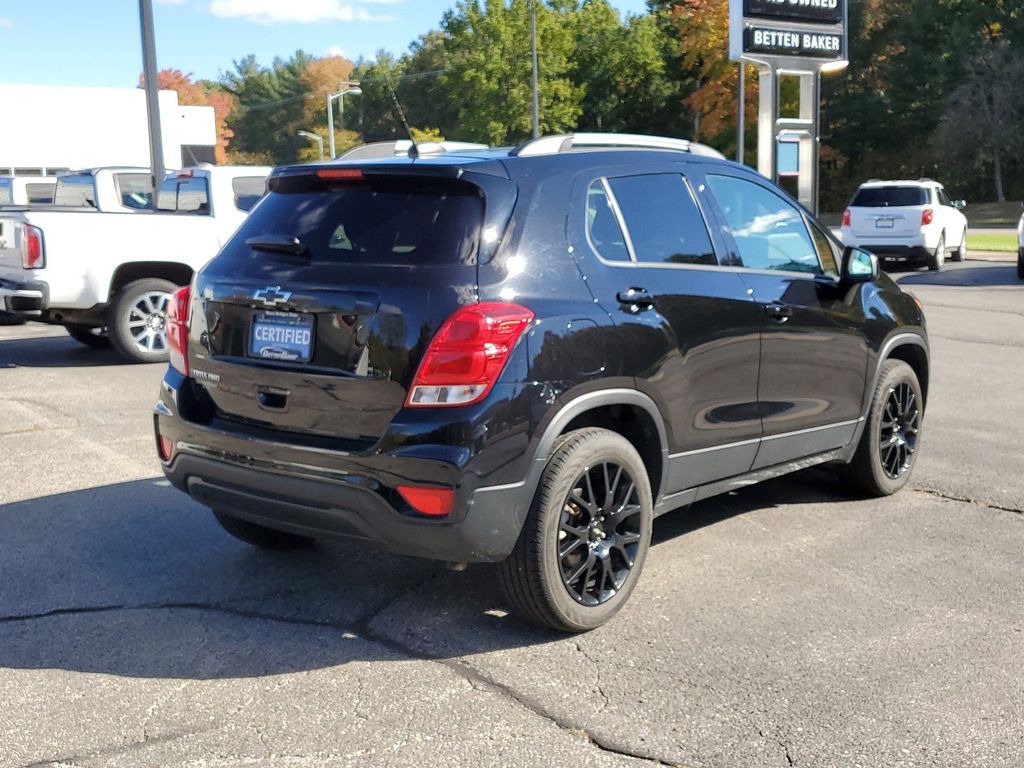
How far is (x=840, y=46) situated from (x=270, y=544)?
46.9 ft

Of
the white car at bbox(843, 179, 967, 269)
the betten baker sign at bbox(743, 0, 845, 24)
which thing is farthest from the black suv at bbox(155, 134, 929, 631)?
the white car at bbox(843, 179, 967, 269)

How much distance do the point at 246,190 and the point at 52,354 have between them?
269 cm

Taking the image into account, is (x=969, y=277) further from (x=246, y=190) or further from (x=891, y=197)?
(x=246, y=190)

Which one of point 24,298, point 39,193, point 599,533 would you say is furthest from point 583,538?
point 39,193

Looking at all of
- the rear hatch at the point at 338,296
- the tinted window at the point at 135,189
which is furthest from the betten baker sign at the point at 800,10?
the rear hatch at the point at 338,296

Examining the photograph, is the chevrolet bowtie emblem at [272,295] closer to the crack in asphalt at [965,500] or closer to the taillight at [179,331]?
the taillight at [179,331]

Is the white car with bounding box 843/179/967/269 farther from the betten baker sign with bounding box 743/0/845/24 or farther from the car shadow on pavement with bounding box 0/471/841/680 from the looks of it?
the car shadow on pavement with bounding box 0/471/841/680

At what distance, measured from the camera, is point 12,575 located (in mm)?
5086

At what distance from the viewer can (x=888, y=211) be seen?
74.7 ft

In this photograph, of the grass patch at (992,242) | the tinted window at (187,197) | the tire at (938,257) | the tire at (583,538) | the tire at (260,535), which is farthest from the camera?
the grass patch at (992,242)

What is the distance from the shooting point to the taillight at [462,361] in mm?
3961

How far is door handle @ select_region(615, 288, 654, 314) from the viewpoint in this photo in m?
4.52

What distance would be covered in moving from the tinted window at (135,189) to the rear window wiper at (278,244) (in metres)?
11.4

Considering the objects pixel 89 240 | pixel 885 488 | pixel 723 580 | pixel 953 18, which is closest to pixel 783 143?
pixel 89 240
